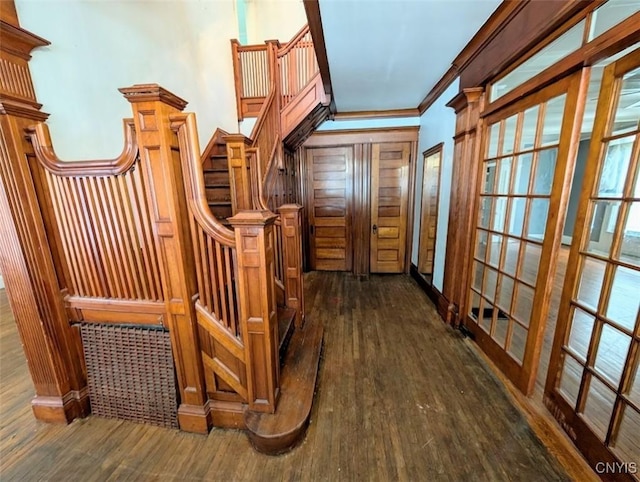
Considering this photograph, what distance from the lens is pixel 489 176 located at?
90.7 inches

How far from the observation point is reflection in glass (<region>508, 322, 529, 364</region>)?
201 centimetres

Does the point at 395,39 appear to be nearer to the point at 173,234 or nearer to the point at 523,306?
the point at 173,234

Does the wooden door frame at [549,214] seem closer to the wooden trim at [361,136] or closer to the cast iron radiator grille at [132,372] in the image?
the wooden trim at [361,136]

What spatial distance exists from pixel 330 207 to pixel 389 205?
1011 millimetres

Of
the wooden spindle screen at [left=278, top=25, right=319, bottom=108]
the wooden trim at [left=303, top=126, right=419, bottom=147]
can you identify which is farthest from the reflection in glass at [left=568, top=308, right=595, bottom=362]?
the wooden spindle screen at [left=278, top=25, right=319, bottom=108]

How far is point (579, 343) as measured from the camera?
165cm

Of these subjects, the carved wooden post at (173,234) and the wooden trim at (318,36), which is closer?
the carved wooden post at (173,234)

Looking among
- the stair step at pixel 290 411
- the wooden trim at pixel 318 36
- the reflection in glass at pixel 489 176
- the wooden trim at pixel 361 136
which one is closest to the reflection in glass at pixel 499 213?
the reflection in glass at pixel 489 176

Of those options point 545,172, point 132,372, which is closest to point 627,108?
point 545,172

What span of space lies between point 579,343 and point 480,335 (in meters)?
0.80

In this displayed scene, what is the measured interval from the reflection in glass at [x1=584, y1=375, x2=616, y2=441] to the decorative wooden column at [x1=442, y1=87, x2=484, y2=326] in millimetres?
1083

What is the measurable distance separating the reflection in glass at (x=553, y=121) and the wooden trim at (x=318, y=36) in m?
1.70

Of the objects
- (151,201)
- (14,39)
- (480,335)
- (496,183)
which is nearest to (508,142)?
(496,183)

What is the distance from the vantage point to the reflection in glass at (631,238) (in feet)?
4.01
